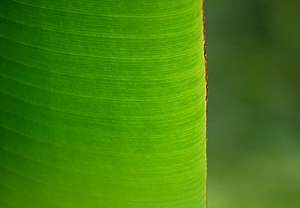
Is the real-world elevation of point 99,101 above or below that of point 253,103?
below

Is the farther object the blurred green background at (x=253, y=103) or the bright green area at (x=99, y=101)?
the blurred green background at (x=253, y=103)

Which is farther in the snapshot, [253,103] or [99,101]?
[253,103]

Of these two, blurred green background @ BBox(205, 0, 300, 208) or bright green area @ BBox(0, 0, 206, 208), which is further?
blurred green background @ BBox(205, 0, 300, 208)

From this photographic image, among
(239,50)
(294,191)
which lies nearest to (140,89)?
(294,191)

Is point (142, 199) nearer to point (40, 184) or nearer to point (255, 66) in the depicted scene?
point (40, 184)
